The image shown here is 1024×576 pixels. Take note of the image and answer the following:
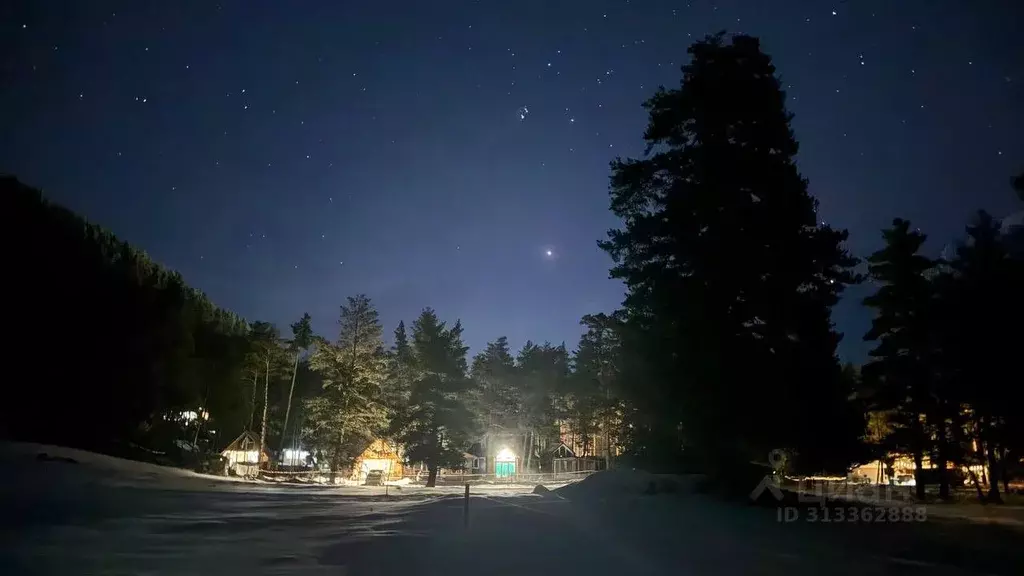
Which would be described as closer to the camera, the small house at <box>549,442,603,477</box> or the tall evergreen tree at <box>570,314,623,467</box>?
the tall evergreen tree at <box>570,314,623,467</box>

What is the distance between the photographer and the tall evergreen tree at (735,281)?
1844cm

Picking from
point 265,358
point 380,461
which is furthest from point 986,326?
point 265,358

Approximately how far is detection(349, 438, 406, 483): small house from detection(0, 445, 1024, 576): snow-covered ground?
3314 centimetres

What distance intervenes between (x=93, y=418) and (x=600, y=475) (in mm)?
30134

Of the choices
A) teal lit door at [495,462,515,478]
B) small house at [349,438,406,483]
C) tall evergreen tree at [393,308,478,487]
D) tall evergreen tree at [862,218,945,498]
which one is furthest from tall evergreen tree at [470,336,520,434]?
tall evergreen tree at [862,218,945,498]

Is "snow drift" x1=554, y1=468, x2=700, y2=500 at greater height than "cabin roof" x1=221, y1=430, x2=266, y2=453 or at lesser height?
greater

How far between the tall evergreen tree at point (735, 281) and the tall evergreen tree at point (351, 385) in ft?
107

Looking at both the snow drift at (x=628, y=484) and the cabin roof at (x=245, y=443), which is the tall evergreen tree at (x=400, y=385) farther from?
the snow drift at (x=628, y=484)

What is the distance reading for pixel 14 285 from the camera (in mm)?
29719

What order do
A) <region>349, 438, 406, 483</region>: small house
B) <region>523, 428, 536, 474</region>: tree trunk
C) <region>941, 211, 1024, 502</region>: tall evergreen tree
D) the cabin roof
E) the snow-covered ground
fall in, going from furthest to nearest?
<region>523, 428, 536, 474</region>: tree trunk → the cabin roof → <region>349, 438, 406, 483</region>: small house → <region>941, 211, 1024, 502</region>: tall evergreen tree → the snow-covered ground

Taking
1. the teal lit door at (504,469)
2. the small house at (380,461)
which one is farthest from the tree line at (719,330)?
the teal lit door at (504,469)

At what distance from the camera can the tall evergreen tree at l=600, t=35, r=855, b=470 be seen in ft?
60.5

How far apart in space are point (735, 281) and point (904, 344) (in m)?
16.1

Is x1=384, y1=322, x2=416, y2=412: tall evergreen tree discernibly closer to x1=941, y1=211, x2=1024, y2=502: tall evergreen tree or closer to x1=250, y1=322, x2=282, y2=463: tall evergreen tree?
x1=250, y1=322, x2=282, y2=463: tall evergreen tree
